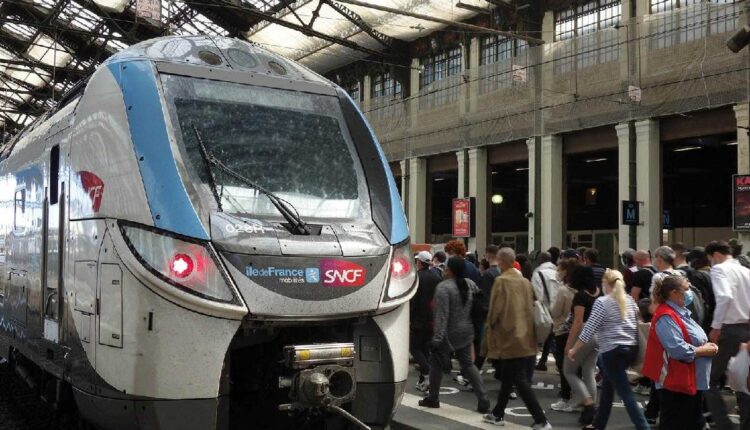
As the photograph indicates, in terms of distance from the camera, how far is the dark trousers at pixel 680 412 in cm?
546

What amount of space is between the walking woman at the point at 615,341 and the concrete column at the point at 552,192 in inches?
679

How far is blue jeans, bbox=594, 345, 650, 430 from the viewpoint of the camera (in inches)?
249

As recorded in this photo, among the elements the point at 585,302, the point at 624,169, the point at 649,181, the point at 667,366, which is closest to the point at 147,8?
the point at 624,169

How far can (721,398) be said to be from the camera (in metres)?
6.33

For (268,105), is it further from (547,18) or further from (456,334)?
(547,18)

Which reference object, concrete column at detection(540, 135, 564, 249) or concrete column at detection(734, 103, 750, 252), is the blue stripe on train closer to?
concrete column at detection(734, 103, 750, 252)

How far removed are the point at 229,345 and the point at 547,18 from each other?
21.1 m

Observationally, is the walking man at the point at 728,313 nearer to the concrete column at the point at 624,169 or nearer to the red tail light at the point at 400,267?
the red tail light at the point at 400,267

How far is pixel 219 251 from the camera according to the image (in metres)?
4.59

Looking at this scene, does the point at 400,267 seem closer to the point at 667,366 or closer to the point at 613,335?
the point at 667,366

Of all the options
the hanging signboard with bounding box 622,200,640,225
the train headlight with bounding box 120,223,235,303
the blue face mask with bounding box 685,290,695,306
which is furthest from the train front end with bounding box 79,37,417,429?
the hanging signboard with bounding box 622,200,640,225

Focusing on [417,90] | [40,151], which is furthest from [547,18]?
[40,151]

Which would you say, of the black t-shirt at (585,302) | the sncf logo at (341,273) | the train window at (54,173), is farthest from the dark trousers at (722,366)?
the train window at (54,173)

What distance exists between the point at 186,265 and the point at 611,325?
12.1ft
